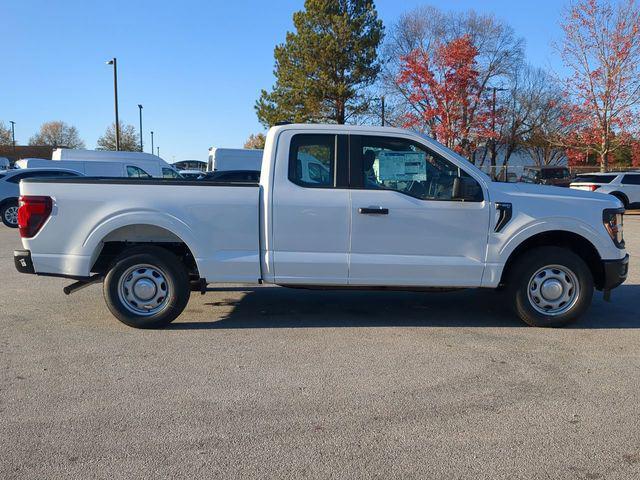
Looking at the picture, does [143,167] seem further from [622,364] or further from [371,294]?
[622,364]

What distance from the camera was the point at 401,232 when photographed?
5.48 metres

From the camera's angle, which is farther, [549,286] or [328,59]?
[328,59]

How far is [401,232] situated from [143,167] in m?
20.6

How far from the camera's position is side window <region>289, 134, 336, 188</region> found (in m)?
5.52

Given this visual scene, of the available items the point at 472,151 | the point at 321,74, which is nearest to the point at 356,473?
the point at 321,74

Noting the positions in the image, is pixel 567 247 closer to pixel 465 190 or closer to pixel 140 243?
pixel 465 190

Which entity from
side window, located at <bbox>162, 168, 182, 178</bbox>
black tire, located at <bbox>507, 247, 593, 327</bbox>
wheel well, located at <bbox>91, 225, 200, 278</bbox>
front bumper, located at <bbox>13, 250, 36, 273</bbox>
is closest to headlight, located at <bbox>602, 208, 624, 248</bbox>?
black tire, located at <bbox>507, 247, 593, 327</bbox>

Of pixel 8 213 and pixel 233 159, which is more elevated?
pixel 233 159

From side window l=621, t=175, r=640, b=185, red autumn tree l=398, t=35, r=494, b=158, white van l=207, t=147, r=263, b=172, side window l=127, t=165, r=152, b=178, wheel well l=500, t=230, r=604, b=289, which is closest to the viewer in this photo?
wheel well l=500, t=230, r=604, b=289

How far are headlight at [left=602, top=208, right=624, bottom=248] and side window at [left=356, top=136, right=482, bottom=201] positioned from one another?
138 centimetres

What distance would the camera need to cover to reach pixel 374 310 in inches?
256

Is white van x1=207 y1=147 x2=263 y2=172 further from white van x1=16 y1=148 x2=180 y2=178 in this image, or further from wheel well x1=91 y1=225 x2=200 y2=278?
wheel well x1=91 y1=225 x2=200 y2=278

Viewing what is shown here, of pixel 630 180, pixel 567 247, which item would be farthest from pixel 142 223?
pixel 630 180

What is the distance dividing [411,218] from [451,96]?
27.2 meters
